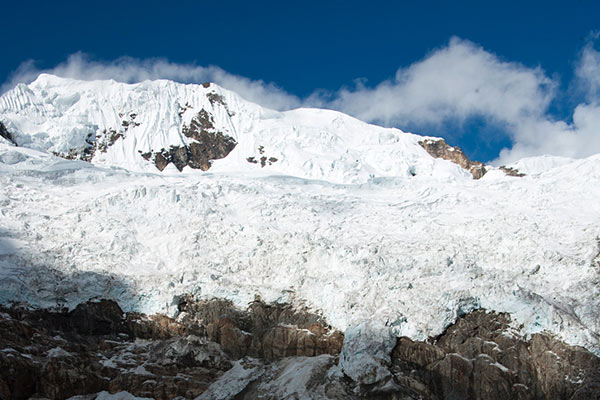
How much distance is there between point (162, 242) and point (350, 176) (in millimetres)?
40568

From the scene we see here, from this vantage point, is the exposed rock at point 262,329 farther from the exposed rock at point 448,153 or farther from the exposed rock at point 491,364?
the exposed rock at point 448,153

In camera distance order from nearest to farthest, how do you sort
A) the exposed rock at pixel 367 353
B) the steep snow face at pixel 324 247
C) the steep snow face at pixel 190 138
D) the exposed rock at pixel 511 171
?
1. the exposed rock at pixel 367 353
2. the steep snow face at pixel 324 247
3. the steep snow face at pixel 190 138
4. the exposed rock at pixel 511 171

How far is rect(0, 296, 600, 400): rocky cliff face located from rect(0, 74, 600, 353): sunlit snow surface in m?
1.78

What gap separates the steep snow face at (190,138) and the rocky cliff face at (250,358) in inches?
1803

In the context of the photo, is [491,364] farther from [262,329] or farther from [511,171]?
[511,171]

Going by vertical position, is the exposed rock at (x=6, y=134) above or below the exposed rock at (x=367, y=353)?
above

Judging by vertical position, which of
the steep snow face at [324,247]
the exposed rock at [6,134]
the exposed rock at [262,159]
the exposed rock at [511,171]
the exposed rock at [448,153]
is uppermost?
the exposed rock at [448,153]

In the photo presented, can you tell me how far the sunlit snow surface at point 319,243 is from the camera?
6175 centimetres

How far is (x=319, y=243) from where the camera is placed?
71.6m

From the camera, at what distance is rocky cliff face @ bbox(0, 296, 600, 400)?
55312 millimetres

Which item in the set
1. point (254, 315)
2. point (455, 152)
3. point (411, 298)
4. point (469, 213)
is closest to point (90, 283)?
point (254, 315)

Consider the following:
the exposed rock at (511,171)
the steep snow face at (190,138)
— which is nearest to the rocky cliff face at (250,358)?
the steep snow face at (190,138)

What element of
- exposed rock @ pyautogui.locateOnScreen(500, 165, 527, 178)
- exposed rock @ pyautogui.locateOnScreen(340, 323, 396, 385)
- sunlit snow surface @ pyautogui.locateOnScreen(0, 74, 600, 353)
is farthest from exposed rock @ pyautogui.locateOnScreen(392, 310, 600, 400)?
exposed rock @ pyautogui.locateOnScreen(500, 165, 527, 178)

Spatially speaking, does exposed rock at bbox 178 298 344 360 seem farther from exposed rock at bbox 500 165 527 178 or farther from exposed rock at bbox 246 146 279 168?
exposed rock at bbox 500 165 527 178
